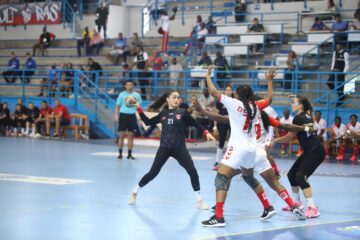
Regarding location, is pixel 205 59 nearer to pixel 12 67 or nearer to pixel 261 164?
pixel 12 67

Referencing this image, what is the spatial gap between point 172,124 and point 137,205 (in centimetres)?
146

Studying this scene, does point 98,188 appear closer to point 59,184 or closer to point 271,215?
point 59,184

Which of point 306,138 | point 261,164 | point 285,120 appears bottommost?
point 285,120

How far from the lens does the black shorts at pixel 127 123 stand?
2067 cm

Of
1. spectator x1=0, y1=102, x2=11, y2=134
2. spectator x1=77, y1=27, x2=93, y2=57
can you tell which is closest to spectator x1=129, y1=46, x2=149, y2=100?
spectator x1=77, y1=27, x2=93, y2=57

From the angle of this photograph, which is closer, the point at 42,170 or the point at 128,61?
the point at 42,170

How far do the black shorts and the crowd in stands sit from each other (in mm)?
9561

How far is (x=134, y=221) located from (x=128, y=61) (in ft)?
76.8

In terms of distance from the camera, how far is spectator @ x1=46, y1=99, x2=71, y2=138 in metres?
29.8

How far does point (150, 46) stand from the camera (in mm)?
35250

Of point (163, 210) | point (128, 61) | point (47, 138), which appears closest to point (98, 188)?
point (163, 210)

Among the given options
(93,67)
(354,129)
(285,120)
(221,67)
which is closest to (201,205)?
(354,129)

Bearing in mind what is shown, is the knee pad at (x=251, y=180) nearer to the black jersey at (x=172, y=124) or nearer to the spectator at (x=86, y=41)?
the black jersey at (x=172, y=124)

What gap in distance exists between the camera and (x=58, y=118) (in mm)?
29812
